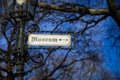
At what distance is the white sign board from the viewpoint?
701 cm

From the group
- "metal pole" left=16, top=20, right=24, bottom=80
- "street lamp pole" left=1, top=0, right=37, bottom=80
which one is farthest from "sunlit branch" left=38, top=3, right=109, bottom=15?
"metal pole" left=16, top=20, right=24, bottom=80

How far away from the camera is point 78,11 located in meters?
8.88

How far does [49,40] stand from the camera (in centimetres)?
712

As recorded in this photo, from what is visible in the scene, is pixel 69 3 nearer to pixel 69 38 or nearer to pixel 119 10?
pixel 119 10

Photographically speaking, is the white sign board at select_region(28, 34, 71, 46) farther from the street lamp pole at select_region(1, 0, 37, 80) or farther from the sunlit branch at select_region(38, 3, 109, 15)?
the sunlit branch at select_region(38, 3, 109, 15)

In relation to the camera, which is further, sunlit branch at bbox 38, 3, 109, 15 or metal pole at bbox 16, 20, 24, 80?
sunlit branch at bbox 38, 3, 109, 15

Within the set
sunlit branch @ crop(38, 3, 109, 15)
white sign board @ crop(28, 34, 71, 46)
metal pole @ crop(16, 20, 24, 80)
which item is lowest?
metal pole @ crop(16, 20, 24, 80)

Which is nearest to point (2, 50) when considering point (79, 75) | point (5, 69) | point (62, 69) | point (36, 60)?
point (5, 69)

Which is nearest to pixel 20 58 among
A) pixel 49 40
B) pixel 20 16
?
pixel 49 40

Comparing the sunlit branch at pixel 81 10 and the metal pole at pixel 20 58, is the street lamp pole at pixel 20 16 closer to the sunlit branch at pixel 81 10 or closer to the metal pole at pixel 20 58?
the metal pole at pixel 20 58

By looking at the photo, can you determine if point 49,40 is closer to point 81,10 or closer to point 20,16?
point 20,16

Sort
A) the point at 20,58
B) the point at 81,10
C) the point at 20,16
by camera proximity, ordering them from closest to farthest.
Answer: the point at 20,58
the point at 20,16
the point at 81,10

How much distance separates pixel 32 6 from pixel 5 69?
10.7m

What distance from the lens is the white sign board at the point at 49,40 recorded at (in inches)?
276
